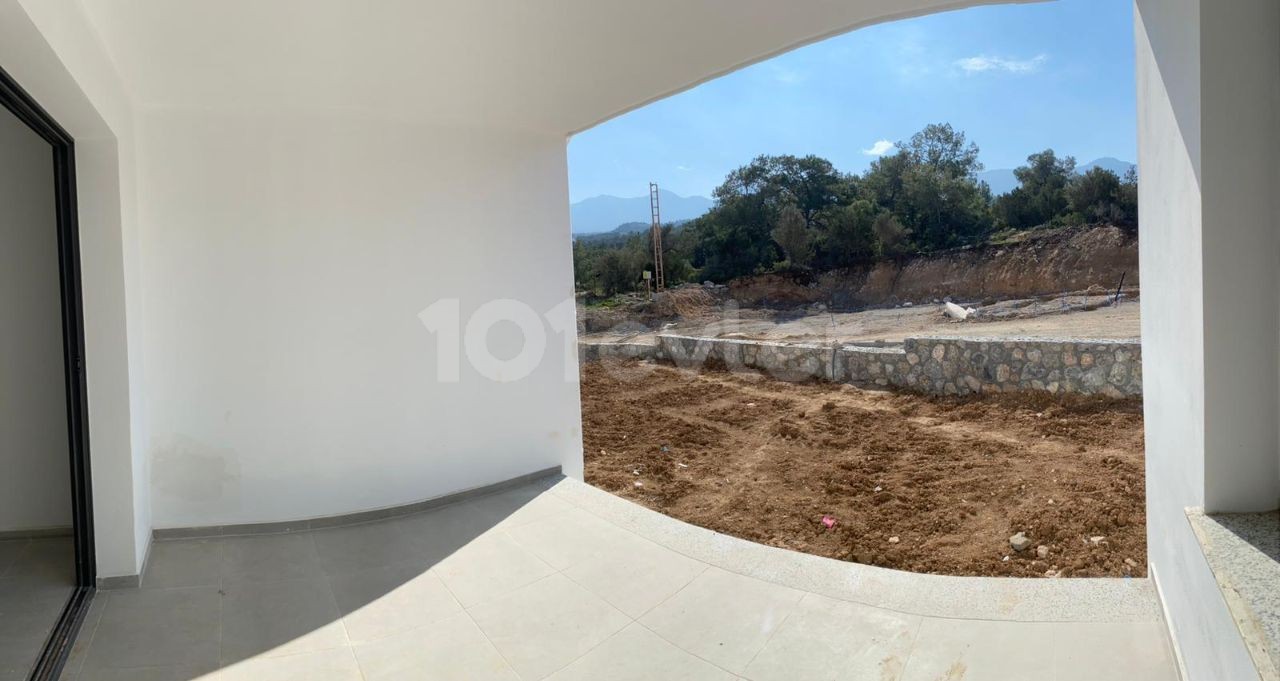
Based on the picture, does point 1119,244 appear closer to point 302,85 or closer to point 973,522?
point 973,522

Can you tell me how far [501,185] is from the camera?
13.6 ft

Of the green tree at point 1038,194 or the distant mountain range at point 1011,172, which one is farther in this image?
the green tree at point 1038,194

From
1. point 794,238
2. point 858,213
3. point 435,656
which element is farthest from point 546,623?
point 858,213

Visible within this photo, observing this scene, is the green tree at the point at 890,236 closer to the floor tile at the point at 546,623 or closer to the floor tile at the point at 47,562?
the floor tile at the point at 546,623

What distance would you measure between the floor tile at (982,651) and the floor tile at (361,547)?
2.29m

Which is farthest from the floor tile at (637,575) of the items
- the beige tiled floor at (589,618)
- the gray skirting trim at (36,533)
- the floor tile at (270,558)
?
the gray skirting trim at (36,533)

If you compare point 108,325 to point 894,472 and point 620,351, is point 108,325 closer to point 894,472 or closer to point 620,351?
point 894,472

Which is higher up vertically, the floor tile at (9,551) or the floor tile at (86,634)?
the floor tile at (9,551)

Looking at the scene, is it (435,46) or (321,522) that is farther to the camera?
(321,522)

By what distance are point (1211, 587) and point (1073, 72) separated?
37359mm

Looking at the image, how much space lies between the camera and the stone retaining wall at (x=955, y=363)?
622cm

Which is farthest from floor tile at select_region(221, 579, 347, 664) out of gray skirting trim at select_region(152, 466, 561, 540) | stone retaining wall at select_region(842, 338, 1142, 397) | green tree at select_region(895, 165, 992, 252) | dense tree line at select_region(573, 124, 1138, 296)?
green tree at select_region(895, 165, 992, 252)

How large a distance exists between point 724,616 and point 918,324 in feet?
39.2

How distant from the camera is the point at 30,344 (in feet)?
10.7
